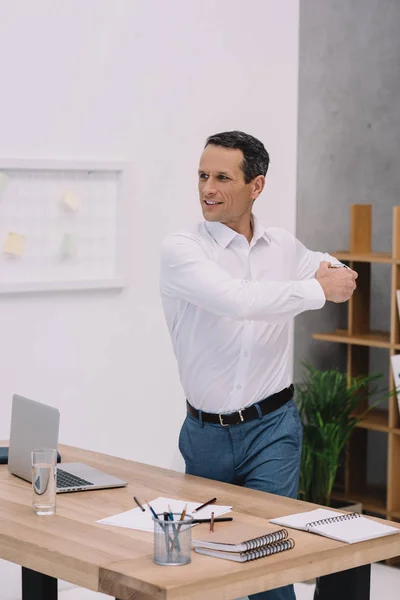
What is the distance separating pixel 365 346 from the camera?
209 inches

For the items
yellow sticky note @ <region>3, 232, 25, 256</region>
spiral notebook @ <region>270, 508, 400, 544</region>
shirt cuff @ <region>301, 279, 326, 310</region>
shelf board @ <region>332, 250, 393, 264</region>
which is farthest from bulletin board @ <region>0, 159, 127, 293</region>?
spiral notebook @ <region>270, 508, 400, 544</region>

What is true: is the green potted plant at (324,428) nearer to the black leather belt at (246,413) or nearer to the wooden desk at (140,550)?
the black leather belt at (246,413)

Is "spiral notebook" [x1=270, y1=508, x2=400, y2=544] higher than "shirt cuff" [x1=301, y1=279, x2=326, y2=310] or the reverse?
the reverse

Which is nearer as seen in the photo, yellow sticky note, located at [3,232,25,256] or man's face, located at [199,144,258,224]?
man's face, located at [199,144,258,224]

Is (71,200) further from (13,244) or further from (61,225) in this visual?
(13,244)

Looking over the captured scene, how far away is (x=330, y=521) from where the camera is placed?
2535 millimetres

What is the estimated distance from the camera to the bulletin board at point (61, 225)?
4.02 m

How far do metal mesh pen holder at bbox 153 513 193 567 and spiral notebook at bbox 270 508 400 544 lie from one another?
1.29 ft

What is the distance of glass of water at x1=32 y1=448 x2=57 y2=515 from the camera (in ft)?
8.52

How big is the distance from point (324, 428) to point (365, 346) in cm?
65

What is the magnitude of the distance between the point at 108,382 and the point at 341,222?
184 cm

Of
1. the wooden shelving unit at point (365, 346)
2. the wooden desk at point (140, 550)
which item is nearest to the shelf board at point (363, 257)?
the wooden shelving unit at point (365, 346)

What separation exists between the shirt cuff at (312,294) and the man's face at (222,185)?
337mm

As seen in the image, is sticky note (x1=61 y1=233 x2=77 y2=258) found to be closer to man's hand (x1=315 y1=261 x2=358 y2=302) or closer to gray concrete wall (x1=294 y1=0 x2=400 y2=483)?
man's hand (x1=315 y1=261 x2=358 y2=302)
